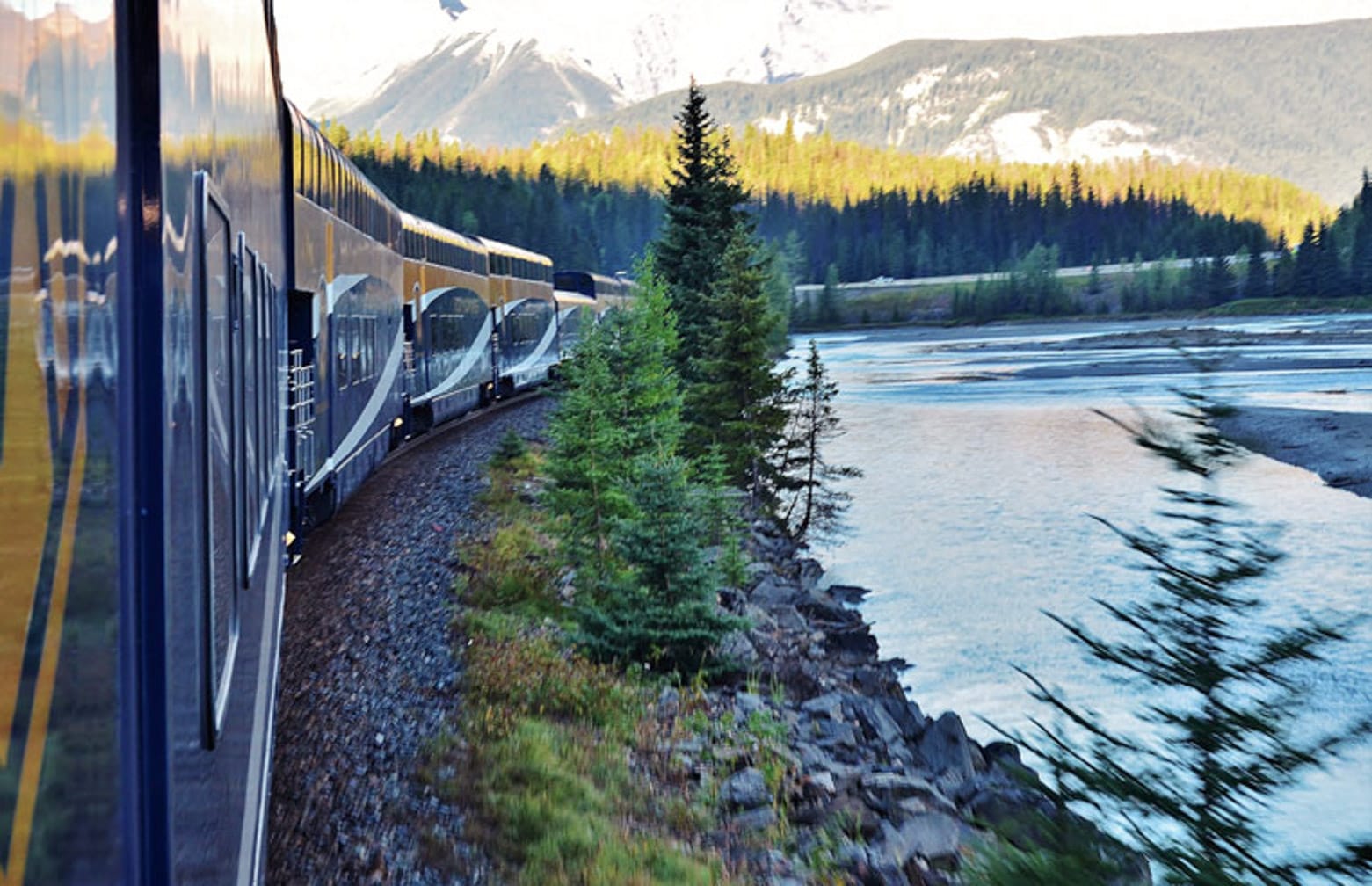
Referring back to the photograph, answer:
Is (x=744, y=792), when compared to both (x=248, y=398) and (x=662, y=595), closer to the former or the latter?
(x=662, y=595)

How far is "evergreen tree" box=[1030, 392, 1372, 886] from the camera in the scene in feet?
11.3

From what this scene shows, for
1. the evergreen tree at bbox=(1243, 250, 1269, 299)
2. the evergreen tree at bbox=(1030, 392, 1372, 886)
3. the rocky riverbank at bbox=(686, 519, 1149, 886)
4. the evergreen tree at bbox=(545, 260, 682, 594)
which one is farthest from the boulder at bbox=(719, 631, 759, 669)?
the evergreen tree at bbox=(1243, 250, 1269, 299)

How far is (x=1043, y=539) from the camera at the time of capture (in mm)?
28969

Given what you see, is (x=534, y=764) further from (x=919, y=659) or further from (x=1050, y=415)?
(x=1050, y=415)

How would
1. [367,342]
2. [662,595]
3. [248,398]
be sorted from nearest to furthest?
[248,398] → [662,595] → [367,342]

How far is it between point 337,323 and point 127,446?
13368 mm

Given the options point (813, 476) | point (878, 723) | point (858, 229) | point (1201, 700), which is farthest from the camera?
point (858, 229)

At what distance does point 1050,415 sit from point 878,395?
45.0 ft

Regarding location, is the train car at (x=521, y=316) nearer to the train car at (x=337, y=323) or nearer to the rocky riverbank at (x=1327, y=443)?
the train car at (x=337, y=323)

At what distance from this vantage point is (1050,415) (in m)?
56.8

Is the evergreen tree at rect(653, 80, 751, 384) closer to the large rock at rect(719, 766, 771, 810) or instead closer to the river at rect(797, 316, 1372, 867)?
the river at rect(797, 316, 1372, 867)

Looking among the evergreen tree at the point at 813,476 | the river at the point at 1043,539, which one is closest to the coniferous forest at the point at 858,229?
the river at the point at 1043,539

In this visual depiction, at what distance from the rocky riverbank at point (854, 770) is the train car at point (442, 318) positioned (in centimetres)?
759

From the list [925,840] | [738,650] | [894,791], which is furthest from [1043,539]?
[925,840]
